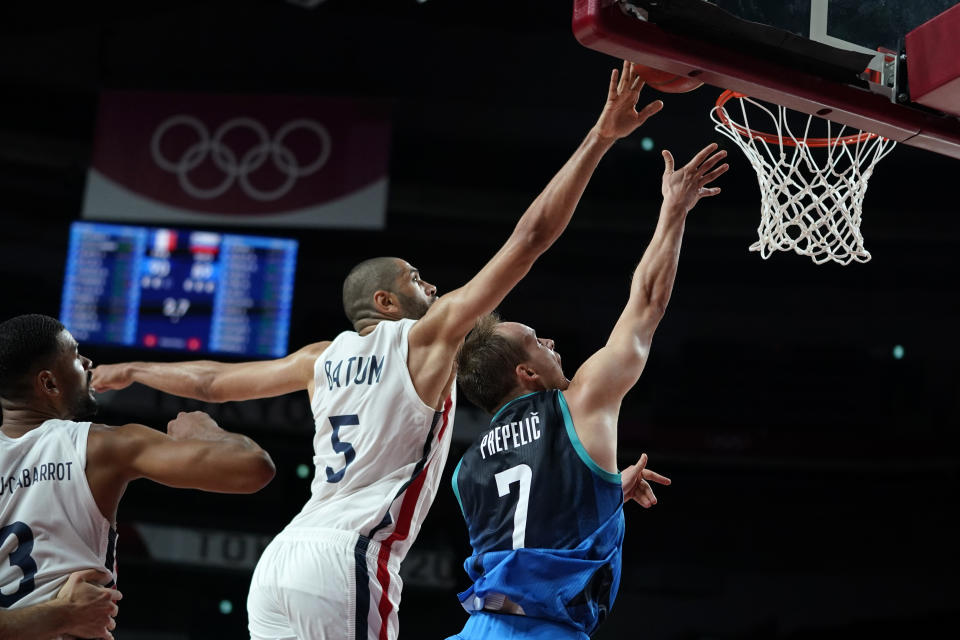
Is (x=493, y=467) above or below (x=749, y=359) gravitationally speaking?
below

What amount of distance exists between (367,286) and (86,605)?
1591 mm

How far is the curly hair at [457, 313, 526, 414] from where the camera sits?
362 cm

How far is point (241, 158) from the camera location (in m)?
9.05

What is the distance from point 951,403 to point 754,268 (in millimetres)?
2144

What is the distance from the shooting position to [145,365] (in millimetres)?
4047

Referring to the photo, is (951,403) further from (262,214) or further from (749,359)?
(262,214)

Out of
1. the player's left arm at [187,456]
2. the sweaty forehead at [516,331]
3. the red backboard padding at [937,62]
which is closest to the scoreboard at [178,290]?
the sweaty forehead at [516,331]

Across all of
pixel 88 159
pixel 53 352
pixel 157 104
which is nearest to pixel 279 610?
pixel 53 352

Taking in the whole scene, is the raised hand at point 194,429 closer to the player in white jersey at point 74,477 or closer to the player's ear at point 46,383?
the player in white jersey at point 74,477

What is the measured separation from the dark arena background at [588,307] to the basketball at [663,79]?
6.02 meters

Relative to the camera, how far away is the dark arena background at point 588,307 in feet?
30.9

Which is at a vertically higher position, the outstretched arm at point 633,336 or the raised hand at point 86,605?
the outstretched arm at point 633,336

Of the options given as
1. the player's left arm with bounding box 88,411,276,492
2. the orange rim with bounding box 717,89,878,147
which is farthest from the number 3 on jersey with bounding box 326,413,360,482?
the orange rim with bounding box 717,89,878,147

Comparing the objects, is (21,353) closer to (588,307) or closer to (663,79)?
(663,79)
